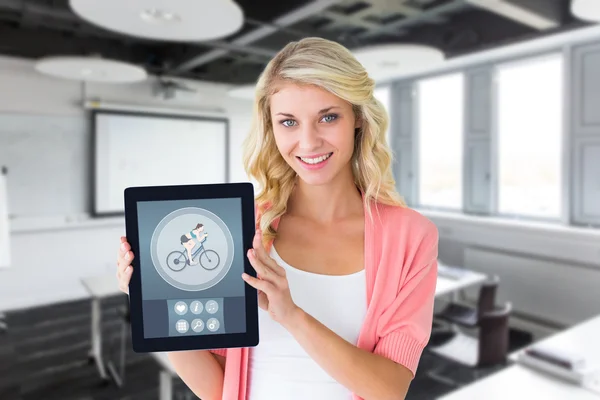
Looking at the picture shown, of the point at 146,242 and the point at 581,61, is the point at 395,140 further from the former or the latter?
the point at 146,242

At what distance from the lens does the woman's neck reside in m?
1.03

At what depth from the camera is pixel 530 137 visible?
191 inches

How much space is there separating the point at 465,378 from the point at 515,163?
2.69m

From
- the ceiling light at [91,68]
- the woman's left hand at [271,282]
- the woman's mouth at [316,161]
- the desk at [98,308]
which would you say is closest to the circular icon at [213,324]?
the woman's left hand at [271,282]

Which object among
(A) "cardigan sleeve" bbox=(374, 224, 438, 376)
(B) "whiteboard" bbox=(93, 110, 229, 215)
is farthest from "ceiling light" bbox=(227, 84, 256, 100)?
(A) "cardigan sleeve" bbox=(374, 224, 438, 376)

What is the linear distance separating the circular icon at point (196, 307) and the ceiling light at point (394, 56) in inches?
102

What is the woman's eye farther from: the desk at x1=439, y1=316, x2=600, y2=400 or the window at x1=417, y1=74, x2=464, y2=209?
the window at x1=417, y1=74, x2=464, y2=209

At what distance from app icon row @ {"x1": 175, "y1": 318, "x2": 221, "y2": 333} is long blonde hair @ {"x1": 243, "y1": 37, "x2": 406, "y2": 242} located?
0.25 meters

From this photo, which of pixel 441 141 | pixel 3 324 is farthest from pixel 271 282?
pixel 441 141

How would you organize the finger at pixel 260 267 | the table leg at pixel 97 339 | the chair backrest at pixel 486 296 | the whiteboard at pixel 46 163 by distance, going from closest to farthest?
the finger at pixel 260 267 → the chair backrest at pixel 486 296 → the table leg at pixel 97 339 → the whiteboard at pixel 46 163

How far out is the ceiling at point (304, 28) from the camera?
12.8 feet

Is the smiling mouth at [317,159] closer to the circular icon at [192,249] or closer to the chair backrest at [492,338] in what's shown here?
the circular icon at [192,249]

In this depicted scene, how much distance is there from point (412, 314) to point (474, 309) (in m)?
3.22

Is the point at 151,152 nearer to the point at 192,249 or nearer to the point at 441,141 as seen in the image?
the point at 441,141
